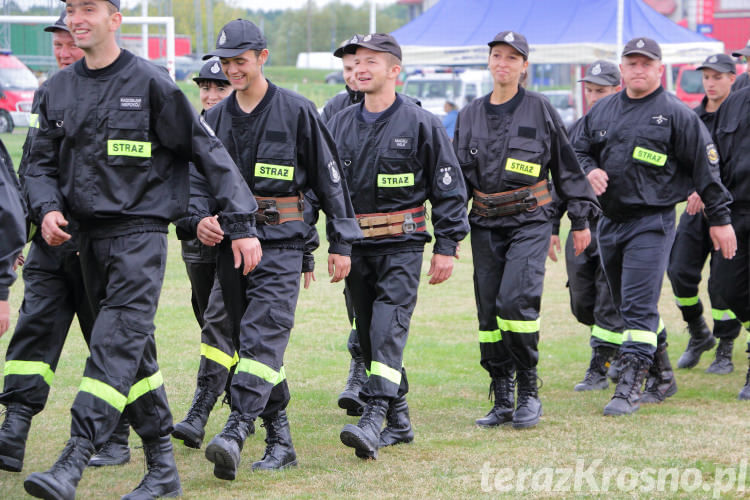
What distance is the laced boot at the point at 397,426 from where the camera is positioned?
6.20 meters

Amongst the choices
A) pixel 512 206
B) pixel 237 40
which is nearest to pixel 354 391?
pixel 512 206

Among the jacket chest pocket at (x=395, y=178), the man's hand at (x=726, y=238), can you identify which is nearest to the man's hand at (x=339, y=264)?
the jacket chest pocket at (x=395, y=178)

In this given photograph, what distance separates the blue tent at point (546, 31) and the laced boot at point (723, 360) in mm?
17200

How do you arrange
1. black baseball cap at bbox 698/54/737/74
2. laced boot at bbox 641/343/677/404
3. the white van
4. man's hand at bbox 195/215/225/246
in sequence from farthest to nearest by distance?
the white van
black baseball cap at bbox 698/54/737/74
laced boot at bbox 641/343/677/404
man's hand at bbox 195/215/225/246

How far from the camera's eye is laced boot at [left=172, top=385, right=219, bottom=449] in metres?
6.08

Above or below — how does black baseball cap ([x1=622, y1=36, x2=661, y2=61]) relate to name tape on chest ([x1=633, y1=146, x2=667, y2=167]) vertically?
above

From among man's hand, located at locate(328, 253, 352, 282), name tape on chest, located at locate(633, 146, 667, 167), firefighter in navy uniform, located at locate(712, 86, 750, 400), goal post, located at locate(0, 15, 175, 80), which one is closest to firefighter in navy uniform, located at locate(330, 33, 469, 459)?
man's hand, located at locate(328, 253, 352, 282)

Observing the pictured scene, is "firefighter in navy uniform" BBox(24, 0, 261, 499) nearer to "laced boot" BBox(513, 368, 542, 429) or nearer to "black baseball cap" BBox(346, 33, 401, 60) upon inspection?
"black baseball cap" BBox(346, 33, 401, 60)

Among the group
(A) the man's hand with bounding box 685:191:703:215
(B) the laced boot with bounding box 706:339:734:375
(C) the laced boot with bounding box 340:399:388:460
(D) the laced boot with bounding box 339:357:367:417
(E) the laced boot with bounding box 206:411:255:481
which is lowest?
(B) the laced boot with bounding box 706:339:734:375

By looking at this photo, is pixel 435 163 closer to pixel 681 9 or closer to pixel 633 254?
pixel 633 254

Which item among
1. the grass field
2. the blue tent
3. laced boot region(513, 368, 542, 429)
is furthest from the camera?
the blue tent

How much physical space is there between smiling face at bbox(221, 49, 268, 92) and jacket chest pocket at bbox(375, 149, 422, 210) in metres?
0.93

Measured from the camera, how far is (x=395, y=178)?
6230 mm

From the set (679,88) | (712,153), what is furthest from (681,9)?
(712,153)
